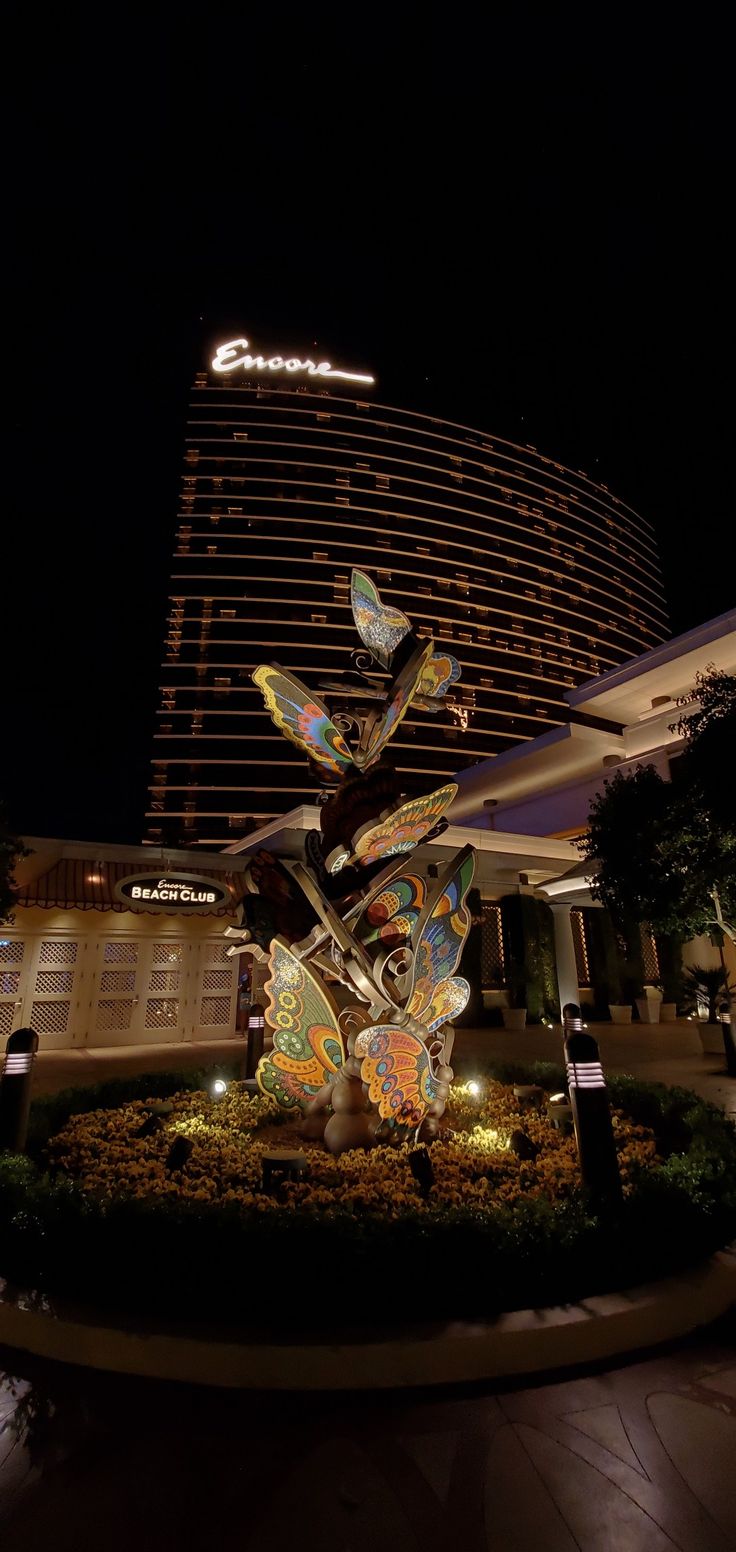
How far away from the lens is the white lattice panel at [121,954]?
15000mm

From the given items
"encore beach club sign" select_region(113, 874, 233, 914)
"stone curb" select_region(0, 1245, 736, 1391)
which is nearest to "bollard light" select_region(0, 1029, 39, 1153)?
"stone curb" select_region(0, 1245, 736, 1391)

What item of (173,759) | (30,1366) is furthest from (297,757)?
(30,1366)

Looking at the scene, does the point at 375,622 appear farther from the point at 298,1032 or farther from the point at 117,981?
the point at 117,981

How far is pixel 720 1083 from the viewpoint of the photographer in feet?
34.0

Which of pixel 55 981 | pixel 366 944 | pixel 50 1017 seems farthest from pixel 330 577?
pixel 366 944

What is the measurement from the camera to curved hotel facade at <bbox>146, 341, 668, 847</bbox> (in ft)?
175

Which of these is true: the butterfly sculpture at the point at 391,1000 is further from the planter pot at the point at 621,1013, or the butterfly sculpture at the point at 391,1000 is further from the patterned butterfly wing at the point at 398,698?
the planter pot at the point at 621,1013

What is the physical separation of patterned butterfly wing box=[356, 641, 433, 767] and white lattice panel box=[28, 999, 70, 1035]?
10920 mm

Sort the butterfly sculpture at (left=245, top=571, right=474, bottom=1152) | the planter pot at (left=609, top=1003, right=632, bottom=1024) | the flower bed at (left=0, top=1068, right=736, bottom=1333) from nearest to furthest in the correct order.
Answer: the flower bed at (left=0, top=1068, right=736, bottom=1333), the butterfly sculpture at (left=245, top=571, right=474, bottom=1152), the planter pot at (left=609, top=1003, right=632, bottom=1024)

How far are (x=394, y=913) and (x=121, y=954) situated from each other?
1023 centimetres

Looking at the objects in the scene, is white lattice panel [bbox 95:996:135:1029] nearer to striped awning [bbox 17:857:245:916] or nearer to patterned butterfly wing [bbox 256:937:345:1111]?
striped awning [bbox 17:857:245:916]

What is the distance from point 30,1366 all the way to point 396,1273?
76.2 inches

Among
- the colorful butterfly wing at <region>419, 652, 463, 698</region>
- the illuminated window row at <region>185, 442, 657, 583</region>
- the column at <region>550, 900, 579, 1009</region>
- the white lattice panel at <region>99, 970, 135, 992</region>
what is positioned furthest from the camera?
the illuminated window row at <region>185, 442, 657, 583</region>

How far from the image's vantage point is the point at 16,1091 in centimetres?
600
